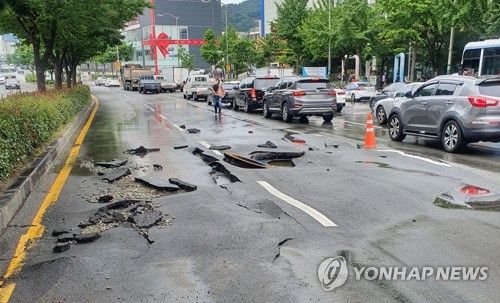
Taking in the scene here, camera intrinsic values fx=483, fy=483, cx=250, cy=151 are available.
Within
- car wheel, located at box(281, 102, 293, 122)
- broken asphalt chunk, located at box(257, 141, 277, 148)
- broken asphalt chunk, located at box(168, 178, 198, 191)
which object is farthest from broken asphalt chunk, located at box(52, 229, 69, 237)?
car wheel, located at box(281, 102, 293, 122)

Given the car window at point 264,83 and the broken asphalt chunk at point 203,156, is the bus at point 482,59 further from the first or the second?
the broken asphalt chunk at point 203,156

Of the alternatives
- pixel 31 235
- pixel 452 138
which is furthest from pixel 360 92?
pixel 31 235

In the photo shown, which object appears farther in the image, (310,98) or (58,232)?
(310,98)

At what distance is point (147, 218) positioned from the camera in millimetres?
5918

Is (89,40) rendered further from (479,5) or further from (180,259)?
(180,259)

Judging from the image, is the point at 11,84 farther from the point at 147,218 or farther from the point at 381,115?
the point at 147,218

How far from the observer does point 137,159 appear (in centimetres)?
1056

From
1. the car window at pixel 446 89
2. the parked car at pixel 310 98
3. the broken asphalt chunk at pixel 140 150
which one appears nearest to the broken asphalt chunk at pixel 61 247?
the broken asphalt chunk at pixel 140 150

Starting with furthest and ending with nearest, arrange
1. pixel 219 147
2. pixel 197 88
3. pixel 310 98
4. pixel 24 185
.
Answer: pixel 197 88, pixel 310 98, pixel 219 147, pixel 24 185

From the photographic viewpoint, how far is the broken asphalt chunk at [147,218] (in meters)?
5.72

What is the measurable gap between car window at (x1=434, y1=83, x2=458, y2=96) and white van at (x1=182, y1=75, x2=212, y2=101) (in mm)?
25850

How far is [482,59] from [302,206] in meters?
21.2

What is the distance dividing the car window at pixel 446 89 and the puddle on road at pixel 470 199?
14.9ft

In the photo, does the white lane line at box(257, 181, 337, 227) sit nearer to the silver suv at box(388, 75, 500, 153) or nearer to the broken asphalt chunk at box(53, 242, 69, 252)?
the broken asphalt chunk at box(53, 242, 69, 252)
